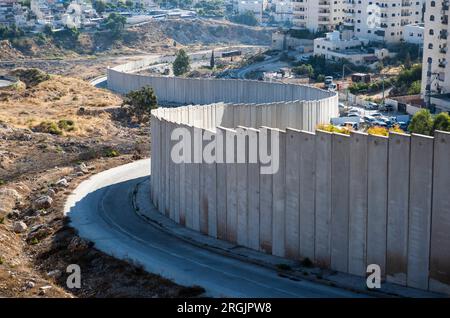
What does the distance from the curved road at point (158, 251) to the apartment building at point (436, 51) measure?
4412 centimetres

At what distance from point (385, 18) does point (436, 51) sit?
40.3 meters

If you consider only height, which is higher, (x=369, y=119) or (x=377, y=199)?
(x=377, y=199)

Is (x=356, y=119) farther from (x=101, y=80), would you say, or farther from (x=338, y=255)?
(x=101, y=80)

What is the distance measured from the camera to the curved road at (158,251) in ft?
110

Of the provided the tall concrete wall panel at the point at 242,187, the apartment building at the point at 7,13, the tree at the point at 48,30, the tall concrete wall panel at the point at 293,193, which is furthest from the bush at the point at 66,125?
the apartment building at the point at 7,13

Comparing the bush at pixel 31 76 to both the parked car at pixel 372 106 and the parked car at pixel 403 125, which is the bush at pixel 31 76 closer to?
the parked car at pixel 372 106

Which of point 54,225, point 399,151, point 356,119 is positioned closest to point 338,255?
point 399,151

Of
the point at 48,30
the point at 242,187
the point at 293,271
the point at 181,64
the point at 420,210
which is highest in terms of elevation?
the point at 420,210

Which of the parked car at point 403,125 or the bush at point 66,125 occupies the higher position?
the bush at point 66,125

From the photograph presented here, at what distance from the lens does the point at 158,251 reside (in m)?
39.2

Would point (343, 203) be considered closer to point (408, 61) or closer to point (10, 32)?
point (408, 61)

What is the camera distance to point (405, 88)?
9606 centimetres

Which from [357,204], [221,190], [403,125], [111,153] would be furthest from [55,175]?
[403,125]

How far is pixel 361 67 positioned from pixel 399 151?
8590 cm
